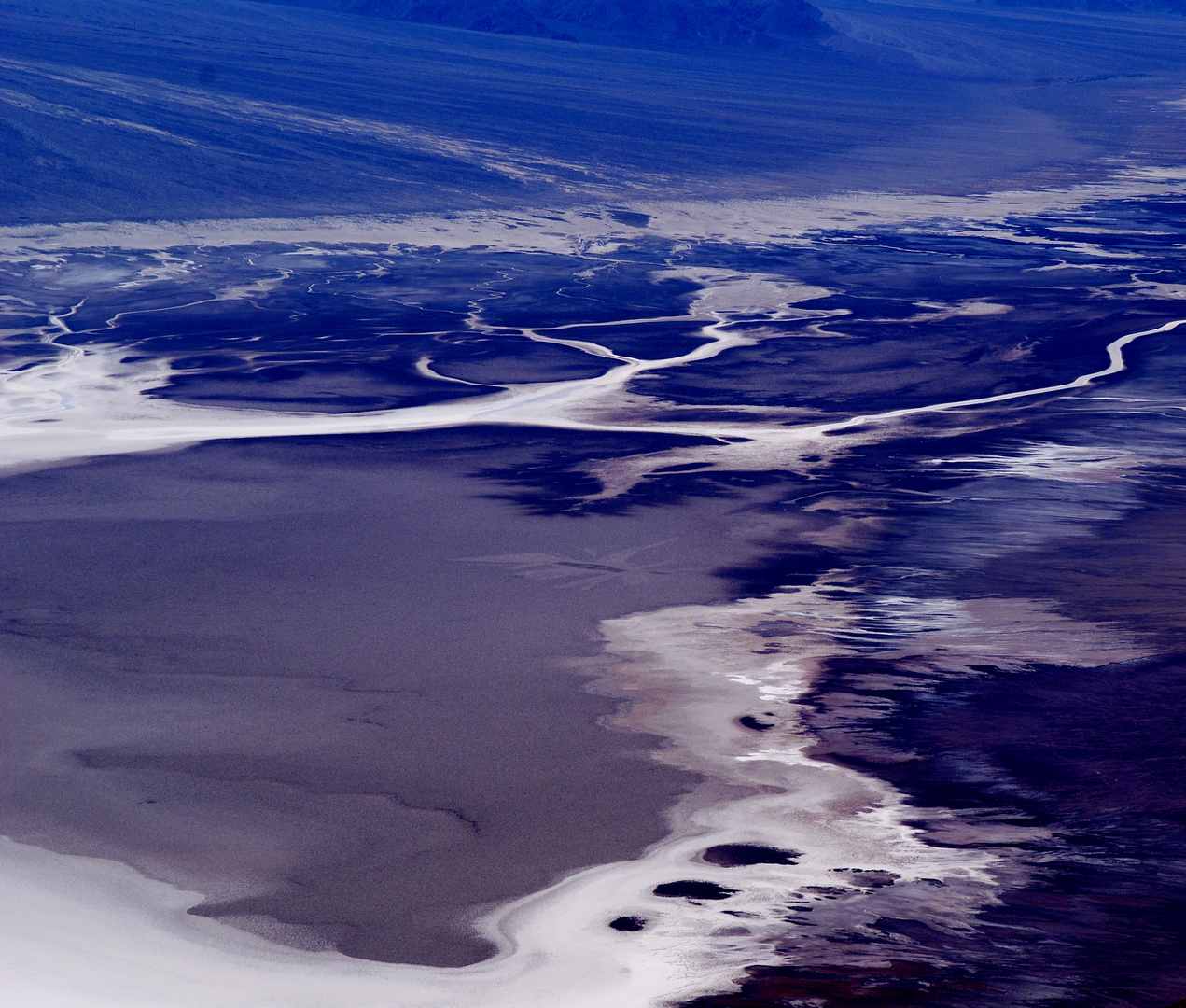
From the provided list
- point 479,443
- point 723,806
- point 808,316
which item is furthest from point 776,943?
point 808,316

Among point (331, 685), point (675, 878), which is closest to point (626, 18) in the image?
point (331, 685)

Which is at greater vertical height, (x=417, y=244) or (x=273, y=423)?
(x=417, y=244)

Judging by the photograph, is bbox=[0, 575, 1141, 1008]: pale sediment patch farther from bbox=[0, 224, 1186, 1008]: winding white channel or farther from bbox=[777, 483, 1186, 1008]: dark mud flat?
bbox=[777, 483, 1186, 1008]: dark mud flat

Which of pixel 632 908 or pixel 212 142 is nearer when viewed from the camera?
pixel 632 908

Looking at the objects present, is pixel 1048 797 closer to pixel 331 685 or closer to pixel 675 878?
pixel 675 878

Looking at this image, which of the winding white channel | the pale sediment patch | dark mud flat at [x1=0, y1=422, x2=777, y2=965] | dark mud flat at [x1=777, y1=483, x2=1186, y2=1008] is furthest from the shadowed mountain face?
the pale sediment patch

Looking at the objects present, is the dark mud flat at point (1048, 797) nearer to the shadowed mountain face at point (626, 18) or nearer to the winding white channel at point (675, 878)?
the winding white channel at point (675, 878)

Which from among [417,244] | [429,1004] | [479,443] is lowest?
[429,1004]

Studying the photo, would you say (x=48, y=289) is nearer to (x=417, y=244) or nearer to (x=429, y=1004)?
(x=417, y=244)
